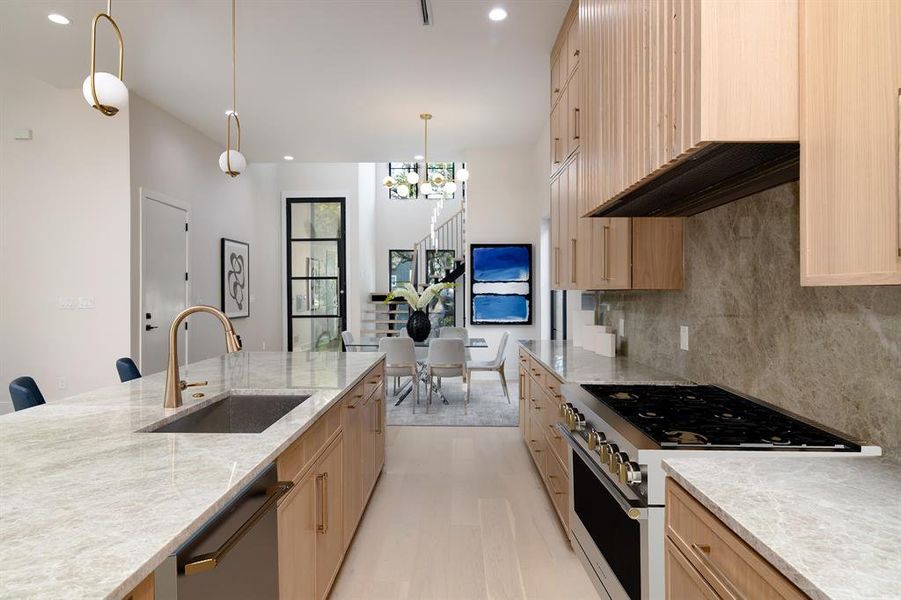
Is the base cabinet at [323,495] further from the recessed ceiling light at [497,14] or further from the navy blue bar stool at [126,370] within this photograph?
the recessed ceiling light at [497,14]

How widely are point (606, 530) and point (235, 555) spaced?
4.28 ft

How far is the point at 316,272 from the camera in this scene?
9.04m

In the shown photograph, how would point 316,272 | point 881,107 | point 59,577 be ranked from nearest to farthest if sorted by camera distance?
1. point 59,577
2. point 881,107
3. point 316,272

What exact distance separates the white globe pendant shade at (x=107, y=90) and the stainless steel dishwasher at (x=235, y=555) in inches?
69.2

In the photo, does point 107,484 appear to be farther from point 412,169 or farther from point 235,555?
point 412,169

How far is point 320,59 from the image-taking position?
4.16 meters

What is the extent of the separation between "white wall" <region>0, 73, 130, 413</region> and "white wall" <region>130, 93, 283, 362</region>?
195mm

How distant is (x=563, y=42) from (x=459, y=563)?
10.9 ft

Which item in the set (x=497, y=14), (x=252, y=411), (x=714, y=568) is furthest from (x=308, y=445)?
(x=497, y=14)

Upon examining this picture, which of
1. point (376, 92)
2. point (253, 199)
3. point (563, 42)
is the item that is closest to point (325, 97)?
point (376, 92)

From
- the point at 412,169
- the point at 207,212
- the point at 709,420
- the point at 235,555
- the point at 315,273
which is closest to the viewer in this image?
the point at 235,555

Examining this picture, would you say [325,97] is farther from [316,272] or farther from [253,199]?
[316,272]

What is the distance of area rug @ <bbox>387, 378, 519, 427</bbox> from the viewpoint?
521 centimetres

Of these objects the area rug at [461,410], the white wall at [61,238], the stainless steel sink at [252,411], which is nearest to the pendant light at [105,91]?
the stainless steel sink at [252,411]
